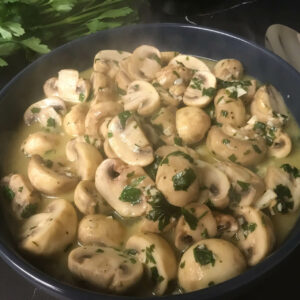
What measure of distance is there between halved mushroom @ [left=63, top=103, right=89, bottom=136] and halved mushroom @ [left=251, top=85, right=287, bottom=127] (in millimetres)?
633

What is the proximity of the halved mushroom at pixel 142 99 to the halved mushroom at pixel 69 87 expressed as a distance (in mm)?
194

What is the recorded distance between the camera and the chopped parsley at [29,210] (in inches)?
51.8

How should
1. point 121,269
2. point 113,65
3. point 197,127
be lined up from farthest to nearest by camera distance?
point 113,65
point 197,127
point 121,269

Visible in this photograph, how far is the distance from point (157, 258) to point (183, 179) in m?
0.23

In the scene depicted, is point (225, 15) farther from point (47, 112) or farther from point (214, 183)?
point (214, 183)

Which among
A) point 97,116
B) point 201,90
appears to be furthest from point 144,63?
point 97,116

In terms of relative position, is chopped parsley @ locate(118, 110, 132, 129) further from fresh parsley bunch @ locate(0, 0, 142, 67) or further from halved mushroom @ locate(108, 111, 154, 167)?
fresh parsley bunch @ locate(0, 0, 142, 67)

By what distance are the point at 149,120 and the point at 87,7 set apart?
1028 mm

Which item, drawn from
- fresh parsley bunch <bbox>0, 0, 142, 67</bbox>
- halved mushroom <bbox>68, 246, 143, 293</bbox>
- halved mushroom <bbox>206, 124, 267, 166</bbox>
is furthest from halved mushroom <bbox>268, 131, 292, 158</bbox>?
fresh parsley bunch <bbox>0, 0, 142, 67</bbox>

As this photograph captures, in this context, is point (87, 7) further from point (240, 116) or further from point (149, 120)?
point (240, 116)

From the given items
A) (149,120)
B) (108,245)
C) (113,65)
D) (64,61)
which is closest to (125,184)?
(108,245)

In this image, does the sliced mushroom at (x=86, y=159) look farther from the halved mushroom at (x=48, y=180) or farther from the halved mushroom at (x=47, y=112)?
the halved mushroom at (x=47, y=112)

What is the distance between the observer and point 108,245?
1.19m

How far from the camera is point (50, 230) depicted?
3.84 ft
